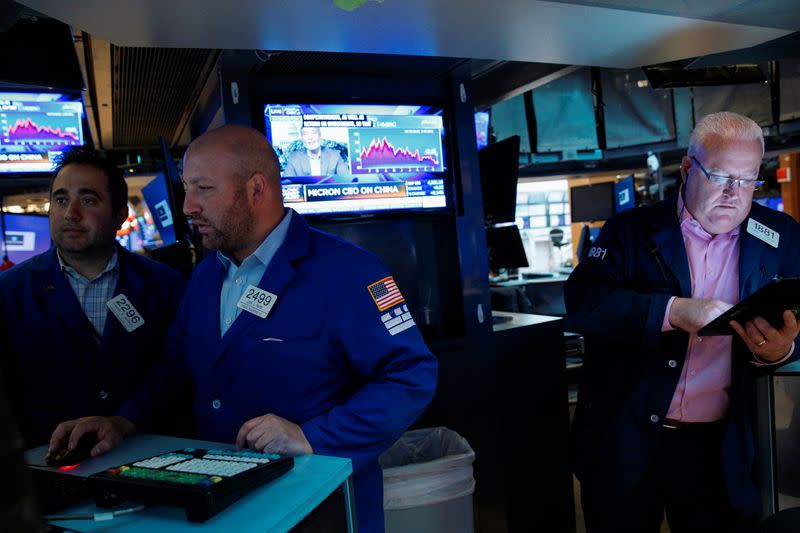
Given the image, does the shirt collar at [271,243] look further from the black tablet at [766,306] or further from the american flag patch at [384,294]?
the black tablet at [766,306]

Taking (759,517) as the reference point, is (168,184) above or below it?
above

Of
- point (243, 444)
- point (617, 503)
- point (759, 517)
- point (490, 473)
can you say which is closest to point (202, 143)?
point (243, 444)

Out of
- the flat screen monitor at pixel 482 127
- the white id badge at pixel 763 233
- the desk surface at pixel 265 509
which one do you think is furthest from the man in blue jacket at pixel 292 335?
the flat screen monitor at pixel 482 127

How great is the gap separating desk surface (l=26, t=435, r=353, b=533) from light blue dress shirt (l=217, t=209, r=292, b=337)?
0.62 m

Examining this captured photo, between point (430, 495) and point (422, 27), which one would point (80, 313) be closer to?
point (430, 495)

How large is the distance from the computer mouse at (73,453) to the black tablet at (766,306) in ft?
5.35

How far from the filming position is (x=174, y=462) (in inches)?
46.3

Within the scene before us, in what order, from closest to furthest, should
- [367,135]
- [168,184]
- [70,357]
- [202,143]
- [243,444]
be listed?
[243,444] → [202,143] → [70,357] → [168,184] → [367,135]

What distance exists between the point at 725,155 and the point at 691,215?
227mm

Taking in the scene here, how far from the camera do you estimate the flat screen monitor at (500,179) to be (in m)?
3.71

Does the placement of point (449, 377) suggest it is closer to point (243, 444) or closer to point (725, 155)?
point (725, 155)

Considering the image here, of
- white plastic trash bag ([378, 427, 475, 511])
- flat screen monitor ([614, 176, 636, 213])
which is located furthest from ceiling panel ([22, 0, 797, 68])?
flat screen monitor ([614, 176, 636, 213])

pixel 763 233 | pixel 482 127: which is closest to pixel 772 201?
pixel 482 127

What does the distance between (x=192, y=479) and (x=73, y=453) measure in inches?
20.6
